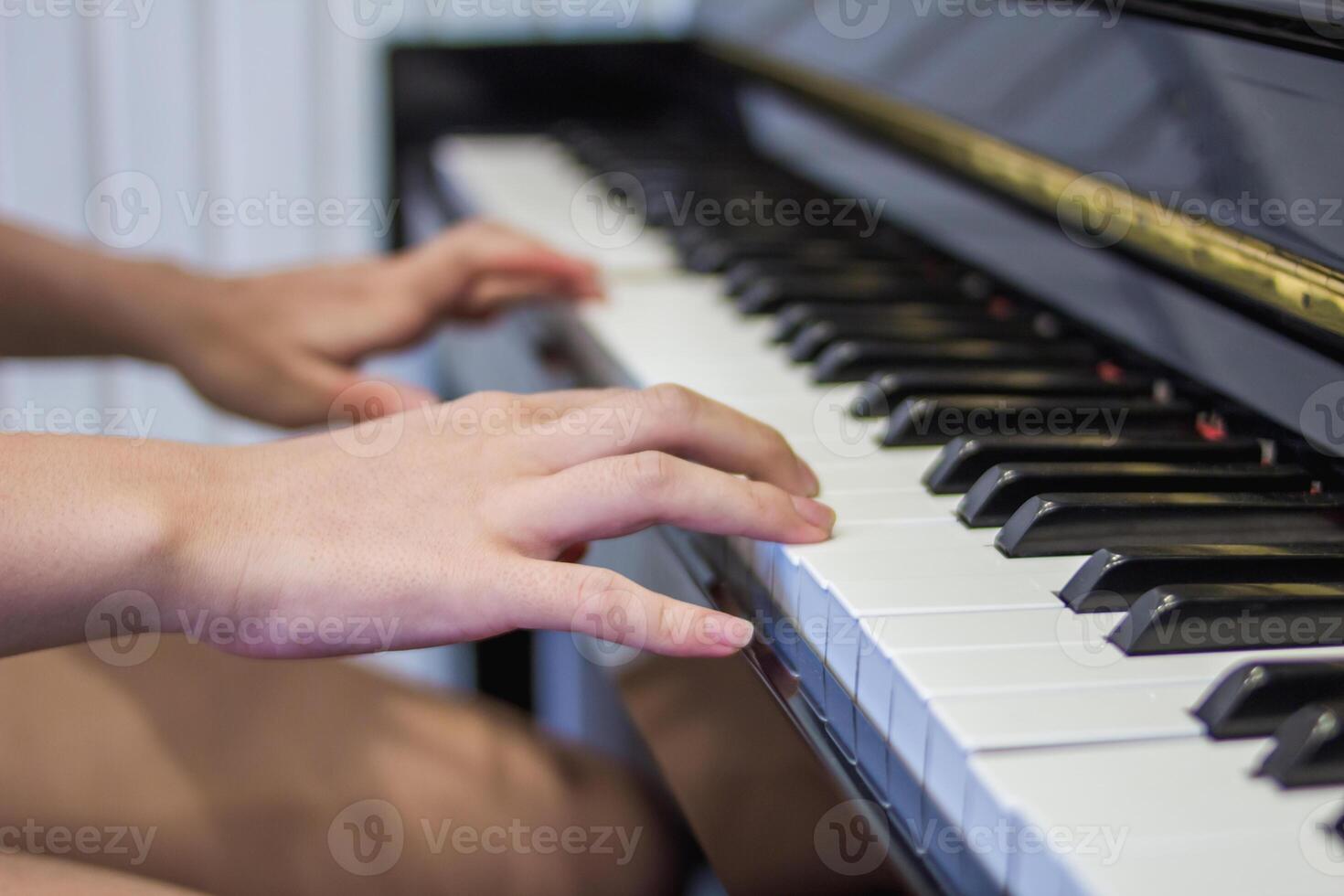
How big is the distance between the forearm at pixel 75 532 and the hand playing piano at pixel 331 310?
45 centimetres

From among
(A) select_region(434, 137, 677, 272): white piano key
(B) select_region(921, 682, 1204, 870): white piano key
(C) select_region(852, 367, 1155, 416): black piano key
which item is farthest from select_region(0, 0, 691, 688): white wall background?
(B) select_region(921, 682, 1204, 870): white piano key

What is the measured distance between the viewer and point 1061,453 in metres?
0.73

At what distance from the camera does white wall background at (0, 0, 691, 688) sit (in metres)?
2.20

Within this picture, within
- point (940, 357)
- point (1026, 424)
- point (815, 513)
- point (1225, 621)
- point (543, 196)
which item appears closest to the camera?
point (1225, 621)

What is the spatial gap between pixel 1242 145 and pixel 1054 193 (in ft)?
0.58

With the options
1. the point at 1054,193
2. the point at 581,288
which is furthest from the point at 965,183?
the point at 581,288

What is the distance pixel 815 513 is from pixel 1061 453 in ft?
0.52

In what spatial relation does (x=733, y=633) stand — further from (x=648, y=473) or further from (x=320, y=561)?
(x=320, y=561)

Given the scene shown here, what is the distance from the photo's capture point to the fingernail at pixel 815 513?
26.0 inches

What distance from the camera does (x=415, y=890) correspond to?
919 mm

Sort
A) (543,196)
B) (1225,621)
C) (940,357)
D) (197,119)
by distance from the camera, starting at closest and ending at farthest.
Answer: (1225,621) → (940,357) → (543,196) → (197,119)

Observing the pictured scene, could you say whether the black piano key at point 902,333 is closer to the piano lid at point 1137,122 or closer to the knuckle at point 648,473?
the piano lid at point 1137,122

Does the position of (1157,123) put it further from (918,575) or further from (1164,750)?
(1164,750)

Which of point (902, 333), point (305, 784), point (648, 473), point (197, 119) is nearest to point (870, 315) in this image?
point (902, 333)
